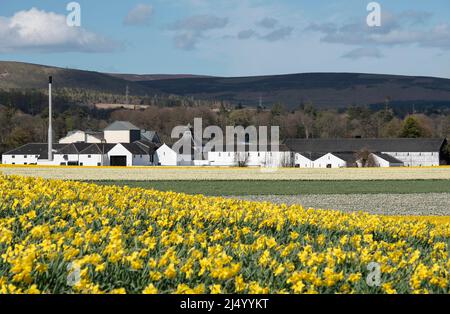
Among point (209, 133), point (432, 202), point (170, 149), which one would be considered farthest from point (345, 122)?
point (432, 202)

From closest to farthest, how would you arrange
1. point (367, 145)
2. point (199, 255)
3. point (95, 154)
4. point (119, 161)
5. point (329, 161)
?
point (199, 255) < point (119, 161) < point (95, 154) < point (329, 161) < point (367, 145)

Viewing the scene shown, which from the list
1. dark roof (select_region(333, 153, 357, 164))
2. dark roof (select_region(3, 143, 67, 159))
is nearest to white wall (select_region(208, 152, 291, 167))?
dark roof (select_region(333, 153, 357, 164))

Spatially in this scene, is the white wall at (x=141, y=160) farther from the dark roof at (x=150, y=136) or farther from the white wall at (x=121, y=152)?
the dark roof at (x=150, y=136)

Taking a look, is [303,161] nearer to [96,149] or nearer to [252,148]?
[252,148]

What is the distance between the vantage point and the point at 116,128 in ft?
411

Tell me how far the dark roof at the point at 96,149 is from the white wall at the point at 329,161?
39971 mm

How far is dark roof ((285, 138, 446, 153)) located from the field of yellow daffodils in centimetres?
12520

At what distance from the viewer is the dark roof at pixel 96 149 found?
101856 mm

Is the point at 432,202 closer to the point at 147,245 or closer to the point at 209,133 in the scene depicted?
the point at 147,245

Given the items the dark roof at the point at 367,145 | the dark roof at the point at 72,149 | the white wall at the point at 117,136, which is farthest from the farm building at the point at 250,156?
the dark roof at the point at 72,149

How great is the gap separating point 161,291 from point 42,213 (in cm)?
440

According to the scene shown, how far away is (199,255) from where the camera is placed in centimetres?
819

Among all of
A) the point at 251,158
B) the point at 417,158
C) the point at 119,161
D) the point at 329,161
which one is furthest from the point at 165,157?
the point at 417,158

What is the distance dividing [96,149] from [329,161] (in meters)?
44.0
